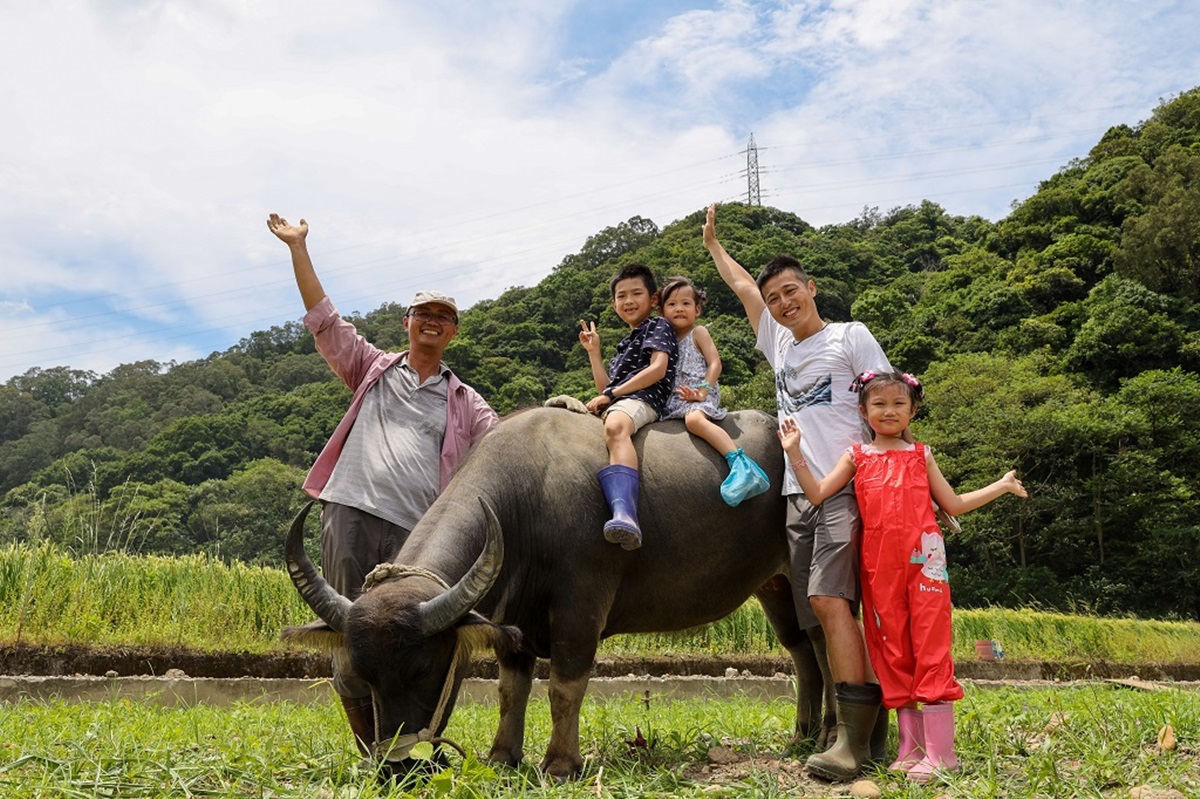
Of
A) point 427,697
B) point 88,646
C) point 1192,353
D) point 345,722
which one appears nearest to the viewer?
point 427,697

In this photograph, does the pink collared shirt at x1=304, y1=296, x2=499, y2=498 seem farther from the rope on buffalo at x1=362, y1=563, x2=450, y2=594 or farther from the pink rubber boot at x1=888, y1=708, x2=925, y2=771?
the pink rubber boot at x1=888, y1=708, x2=925, y2=771

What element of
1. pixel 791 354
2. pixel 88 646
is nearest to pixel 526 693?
pixel 791 354

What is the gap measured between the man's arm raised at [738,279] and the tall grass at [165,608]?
661cm

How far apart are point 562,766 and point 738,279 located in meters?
2.98

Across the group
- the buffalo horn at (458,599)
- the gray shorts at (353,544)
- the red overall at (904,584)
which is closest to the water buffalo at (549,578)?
the buffalo horn at (458,599)

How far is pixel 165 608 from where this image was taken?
1001 centimetres

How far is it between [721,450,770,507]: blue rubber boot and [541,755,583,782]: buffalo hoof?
154 cm

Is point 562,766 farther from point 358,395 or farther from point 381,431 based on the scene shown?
point 358,395

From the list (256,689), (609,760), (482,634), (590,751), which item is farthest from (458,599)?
(256,689)

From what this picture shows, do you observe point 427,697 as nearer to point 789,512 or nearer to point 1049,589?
point 789,512

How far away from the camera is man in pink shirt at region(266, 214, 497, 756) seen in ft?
16.0

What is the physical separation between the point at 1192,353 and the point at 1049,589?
11.4m

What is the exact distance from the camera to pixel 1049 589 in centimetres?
3083

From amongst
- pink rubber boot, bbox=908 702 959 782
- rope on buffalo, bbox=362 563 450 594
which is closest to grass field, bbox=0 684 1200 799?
pink rubber boot, bbox=908 702 959 782
